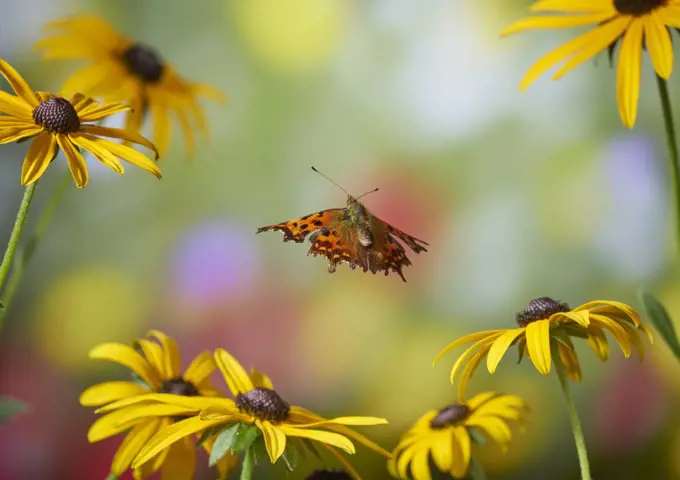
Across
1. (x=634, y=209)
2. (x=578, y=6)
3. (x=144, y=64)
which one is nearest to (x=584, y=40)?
(x=578, y=6)

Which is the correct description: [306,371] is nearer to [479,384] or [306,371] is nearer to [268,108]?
[479,384]

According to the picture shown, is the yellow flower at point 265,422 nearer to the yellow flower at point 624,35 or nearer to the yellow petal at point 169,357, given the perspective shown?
the yellow petal at point 169,357

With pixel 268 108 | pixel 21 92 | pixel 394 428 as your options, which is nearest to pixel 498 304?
pixel 394 428

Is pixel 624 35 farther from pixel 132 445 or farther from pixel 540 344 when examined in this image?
pixel 132 445

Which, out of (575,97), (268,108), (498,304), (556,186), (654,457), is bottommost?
(654,457)

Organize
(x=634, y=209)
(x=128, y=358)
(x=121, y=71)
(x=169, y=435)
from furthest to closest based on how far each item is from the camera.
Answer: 1. (x=634, y=209)
2. (x=121, y=71)
3. (x=128, y=358)
4. (x=169, y=435)

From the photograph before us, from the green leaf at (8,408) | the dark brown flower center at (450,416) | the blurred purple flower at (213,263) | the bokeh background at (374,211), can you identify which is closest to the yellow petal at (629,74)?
the dark brown flower center at (450,416)
